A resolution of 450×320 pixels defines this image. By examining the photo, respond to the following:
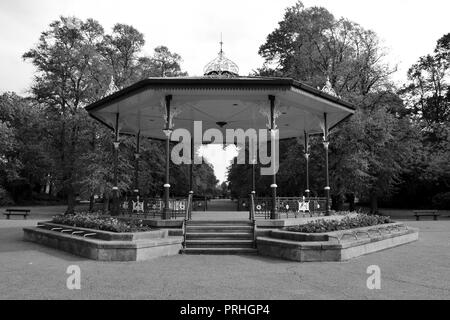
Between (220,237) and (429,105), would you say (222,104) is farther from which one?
(429,105)

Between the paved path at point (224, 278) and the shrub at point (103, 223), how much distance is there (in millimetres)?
1563

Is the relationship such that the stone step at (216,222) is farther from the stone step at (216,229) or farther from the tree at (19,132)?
the tree at (19,132)

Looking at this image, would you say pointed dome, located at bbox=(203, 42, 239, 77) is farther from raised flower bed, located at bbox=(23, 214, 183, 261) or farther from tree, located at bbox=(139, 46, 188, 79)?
tree, located at bbox=(139, 46, 188, 79)

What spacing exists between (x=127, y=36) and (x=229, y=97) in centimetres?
2756

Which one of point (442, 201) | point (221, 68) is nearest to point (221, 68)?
point (221, 68)

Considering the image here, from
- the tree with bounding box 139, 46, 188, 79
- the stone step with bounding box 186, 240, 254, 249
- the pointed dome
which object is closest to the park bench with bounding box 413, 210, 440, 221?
the pointed dome

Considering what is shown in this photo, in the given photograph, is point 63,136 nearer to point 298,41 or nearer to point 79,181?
point 79,181

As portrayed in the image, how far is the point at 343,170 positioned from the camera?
29547mm

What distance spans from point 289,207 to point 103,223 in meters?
7.20

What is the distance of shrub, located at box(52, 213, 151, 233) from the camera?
12.1 metres

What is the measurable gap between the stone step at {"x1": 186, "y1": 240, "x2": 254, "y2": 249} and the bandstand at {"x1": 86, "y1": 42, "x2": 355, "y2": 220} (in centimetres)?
134

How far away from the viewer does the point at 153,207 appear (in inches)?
579
